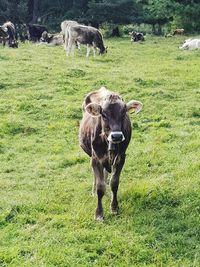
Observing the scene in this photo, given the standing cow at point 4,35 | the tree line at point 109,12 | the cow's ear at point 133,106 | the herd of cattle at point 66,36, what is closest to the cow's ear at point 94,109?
the cow's ear at point 133,106

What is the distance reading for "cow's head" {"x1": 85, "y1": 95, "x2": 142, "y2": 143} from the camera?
6.10m

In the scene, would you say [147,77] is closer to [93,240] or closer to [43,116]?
[43,116]

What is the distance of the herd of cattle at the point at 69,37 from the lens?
22.2 metres

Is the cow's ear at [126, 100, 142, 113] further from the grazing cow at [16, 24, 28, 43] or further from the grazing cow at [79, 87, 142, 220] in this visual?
the grazing cow at [16, 24, 28, 43]

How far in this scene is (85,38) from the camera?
2227cm

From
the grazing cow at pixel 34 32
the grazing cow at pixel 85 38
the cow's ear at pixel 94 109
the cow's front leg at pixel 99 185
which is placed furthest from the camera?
the grazing cow at pixel 34 32

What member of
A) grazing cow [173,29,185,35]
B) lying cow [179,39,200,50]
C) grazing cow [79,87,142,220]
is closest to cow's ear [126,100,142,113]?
grazing cow [79,87,142,220]

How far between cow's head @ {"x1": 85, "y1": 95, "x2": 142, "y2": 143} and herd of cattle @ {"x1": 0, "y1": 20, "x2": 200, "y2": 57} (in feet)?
50.1

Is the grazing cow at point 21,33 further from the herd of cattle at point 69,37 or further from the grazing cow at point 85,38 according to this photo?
the grazing cow at point 85,38

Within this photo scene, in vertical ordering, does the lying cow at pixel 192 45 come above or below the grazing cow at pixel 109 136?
below

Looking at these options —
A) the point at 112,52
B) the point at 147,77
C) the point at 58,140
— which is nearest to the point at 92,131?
the point at 58,140

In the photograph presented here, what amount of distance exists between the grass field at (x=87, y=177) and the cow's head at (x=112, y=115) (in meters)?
1.20

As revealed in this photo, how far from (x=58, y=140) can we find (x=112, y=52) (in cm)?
1333

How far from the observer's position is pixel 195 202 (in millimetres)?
6969
